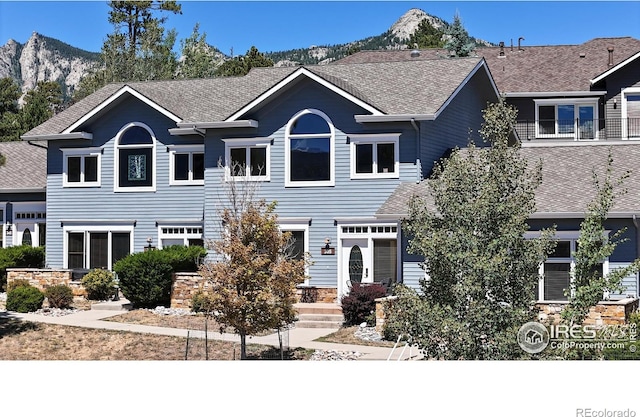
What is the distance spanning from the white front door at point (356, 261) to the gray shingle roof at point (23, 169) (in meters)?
13.2

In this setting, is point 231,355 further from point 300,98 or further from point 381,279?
point 300,98

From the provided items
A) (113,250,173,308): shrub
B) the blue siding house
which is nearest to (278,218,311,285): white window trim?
the blue siding house

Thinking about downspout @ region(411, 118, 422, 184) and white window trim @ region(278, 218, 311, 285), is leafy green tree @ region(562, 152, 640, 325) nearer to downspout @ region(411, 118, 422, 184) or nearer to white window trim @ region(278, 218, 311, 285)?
downspout @ region(411, 118, 422, 184)

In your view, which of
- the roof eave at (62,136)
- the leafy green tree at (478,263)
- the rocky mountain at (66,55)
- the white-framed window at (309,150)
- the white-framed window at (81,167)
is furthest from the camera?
the rocky mountain at (66,55)

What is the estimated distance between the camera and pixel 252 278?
17.5 meters

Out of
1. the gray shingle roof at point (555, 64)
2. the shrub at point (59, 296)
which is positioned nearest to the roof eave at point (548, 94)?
the gray shingle roof at point (555, 64)

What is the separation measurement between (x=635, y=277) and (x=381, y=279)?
22.4 ft

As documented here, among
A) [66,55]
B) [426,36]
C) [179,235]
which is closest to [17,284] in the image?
[179,235]

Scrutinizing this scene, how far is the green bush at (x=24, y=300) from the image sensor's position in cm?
2505

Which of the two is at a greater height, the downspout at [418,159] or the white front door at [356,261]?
the downspout at [418,159]

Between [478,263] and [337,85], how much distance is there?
11987 millimetres

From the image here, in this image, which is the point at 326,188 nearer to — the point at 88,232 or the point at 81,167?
the point at 88,232

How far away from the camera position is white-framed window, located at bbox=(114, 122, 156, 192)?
27.9 meters
